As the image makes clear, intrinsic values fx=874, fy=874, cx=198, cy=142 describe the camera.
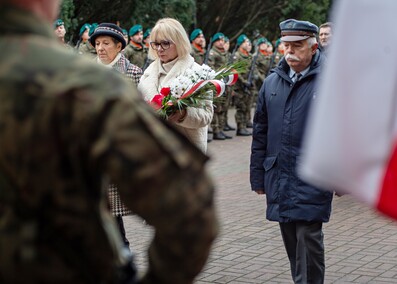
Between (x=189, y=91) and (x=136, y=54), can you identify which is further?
(x=136, y=54)

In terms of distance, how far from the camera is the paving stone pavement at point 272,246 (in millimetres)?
6594

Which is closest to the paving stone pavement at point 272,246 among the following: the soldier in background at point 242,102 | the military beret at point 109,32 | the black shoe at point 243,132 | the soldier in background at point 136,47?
the military beret at point 109,32

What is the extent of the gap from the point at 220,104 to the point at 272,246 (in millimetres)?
9722

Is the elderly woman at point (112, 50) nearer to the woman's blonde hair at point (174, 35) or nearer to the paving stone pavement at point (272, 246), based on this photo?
the woman's blonde hair at point (174, 35)

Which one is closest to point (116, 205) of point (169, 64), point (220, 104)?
point (169, 64)

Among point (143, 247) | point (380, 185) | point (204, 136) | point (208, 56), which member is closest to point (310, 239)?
point (204, 136)

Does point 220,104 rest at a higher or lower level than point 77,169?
lower

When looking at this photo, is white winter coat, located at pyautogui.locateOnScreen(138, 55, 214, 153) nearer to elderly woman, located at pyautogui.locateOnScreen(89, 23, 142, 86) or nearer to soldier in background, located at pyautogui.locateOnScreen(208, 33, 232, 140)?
elderly woman, located at pyautogui.locateOnScreen(89, 23, 142, 86)

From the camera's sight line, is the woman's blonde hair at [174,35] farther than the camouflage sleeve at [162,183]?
Yes

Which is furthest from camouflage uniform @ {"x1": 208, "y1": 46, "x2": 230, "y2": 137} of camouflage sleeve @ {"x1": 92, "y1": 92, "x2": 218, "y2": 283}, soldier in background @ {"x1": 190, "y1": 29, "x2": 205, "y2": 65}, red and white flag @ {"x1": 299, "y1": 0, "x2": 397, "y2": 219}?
camouflage sleeve @ {"x1": 92, "y1": 92, "x2": 218, "y2": 283}

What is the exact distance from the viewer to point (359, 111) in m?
2.22

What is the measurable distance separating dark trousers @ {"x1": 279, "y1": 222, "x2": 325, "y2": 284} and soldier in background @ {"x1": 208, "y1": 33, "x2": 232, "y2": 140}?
11.6 m

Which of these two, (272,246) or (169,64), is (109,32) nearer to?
(169,64)

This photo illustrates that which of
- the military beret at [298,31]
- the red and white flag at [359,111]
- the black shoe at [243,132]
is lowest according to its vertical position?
the black shoe at [243,132]
